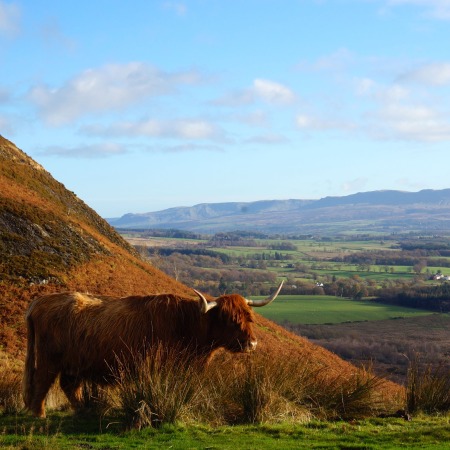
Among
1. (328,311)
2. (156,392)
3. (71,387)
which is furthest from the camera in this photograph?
(328,311)

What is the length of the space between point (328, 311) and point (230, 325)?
65.4 m

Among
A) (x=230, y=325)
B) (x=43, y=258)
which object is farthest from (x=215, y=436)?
(x=43, y=258)

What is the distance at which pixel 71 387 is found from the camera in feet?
34.4

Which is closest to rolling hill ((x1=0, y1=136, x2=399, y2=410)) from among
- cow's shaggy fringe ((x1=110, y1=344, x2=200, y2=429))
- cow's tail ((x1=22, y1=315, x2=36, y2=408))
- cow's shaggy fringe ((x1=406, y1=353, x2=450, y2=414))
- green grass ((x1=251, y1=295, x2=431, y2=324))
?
cow's tail ((x1=22, y1=315, x2=36, y2=408))

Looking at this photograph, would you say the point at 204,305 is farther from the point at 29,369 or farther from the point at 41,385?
the point at 29,369

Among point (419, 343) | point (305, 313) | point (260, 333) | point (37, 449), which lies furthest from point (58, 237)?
point (305, 313)

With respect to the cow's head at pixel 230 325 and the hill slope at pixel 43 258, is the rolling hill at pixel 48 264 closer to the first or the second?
the hill slope at pixel 43 258

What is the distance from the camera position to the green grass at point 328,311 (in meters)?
67.9

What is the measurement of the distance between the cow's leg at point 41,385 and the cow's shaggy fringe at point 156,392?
4.88 ft

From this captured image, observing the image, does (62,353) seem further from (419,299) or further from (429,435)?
(419,299)

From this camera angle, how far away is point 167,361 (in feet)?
30.6

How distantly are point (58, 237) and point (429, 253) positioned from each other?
154 meters

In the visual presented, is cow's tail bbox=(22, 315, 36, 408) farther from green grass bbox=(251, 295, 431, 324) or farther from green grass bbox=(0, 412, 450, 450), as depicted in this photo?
green grass bbox=(251, 295, 431, 324)

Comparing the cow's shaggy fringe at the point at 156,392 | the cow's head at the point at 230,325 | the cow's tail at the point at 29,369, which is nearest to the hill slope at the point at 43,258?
the cow's tail at the point at 29,369
